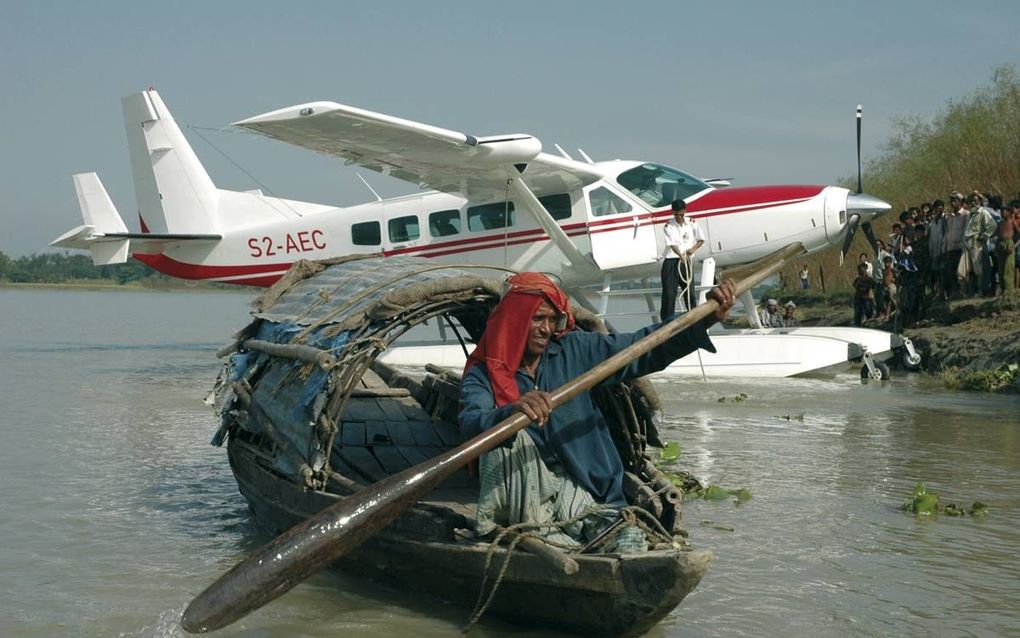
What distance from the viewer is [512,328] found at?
526cm

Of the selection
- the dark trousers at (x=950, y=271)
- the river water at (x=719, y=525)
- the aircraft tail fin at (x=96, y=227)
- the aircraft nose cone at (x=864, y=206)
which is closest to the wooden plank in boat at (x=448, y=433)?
the river water at (x=719, y=525)

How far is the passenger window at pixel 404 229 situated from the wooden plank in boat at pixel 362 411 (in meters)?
8.71

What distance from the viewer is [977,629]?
5320 mm

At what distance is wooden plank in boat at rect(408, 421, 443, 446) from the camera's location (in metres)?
8.13

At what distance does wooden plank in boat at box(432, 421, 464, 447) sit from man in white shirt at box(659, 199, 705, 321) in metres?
6.90

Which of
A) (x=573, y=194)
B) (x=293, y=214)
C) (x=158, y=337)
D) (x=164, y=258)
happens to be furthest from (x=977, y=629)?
(x=158, y=337)

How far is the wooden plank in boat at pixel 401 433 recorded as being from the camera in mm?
8156

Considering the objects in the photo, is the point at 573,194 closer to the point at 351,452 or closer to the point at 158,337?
the point at 351,452

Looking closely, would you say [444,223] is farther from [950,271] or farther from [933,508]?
[933,508]

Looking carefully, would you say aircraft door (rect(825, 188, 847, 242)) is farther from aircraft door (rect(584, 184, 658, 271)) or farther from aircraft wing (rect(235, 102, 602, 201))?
aircraft wing (rect(235, 102, 602, 201))

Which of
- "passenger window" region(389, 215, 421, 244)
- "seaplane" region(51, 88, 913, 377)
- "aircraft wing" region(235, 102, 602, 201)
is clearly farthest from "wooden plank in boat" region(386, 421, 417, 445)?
"passenger window" region(389, 215, 421, 244)

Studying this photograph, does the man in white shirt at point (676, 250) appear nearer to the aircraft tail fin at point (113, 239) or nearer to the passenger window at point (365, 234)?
the passenger window at point (365, 234)

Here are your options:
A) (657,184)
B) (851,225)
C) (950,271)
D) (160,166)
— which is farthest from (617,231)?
(160,166)

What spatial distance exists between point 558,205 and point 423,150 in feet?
8.53
